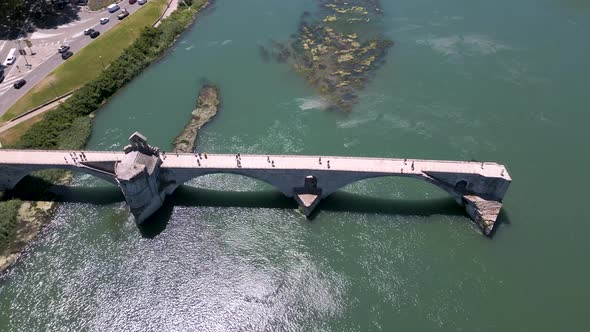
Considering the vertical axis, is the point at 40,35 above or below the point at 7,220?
above

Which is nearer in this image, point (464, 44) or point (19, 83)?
→ point (19, 83)

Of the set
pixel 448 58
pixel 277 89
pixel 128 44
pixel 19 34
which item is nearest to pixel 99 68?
pixel 128 44

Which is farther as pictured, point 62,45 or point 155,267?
point 62,45

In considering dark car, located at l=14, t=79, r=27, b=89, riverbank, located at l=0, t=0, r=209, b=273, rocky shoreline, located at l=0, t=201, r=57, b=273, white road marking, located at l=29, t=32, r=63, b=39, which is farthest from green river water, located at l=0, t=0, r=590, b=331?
white road marking, located at l=29, t=32, r=63, b=39

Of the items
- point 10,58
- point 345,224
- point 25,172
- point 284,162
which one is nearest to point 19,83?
point 10,58

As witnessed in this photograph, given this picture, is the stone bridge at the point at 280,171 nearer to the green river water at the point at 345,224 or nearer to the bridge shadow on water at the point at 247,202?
the bridge shadow on water at the point at 247,202

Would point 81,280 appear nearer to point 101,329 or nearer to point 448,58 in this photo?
point 101,329

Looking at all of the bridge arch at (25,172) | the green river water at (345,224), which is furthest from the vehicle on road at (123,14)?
the bridge arch at (25,172)

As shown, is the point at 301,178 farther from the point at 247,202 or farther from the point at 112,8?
the point at 112,8
